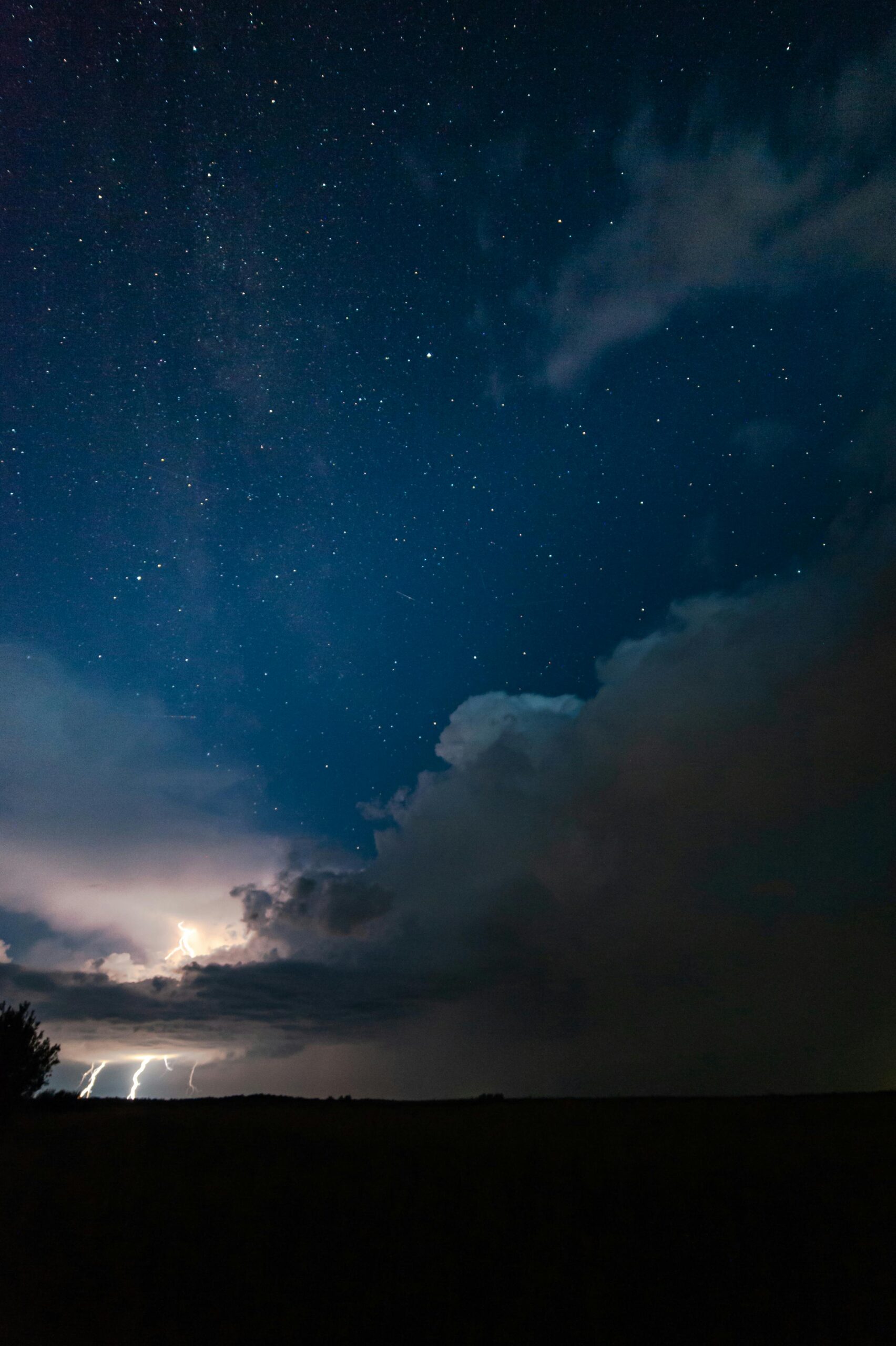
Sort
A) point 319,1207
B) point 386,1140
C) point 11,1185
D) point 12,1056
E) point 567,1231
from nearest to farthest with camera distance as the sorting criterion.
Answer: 1. point 567,1231
2. point 319,1207
3. point 11,1185
4. point 386,1140
5. point 12,1056

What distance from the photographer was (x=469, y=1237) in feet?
62.5

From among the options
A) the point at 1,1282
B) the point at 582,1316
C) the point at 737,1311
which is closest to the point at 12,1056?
the point at 1,1282

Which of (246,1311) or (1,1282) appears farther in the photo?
(1,1282)

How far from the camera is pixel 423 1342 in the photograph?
598 inches

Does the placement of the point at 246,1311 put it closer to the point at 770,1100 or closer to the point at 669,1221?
the point at 669,1221

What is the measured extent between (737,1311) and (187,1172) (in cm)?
1900

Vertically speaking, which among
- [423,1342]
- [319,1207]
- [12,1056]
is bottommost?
[423,1342]

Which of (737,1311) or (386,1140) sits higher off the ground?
(386,1140)

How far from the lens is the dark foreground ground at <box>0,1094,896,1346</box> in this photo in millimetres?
15758

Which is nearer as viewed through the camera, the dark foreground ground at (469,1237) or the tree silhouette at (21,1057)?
the dark foreground ground at (469,1237)

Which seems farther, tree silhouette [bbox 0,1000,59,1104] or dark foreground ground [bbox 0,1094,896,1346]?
tree silhouette [bbox 0,1000,59,1104]

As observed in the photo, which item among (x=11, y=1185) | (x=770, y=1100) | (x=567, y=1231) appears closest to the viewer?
(x=567, y=1231)

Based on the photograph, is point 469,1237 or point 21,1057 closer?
point 469,1237

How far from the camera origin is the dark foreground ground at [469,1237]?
15.8 meters
